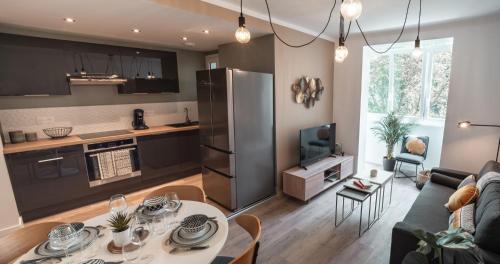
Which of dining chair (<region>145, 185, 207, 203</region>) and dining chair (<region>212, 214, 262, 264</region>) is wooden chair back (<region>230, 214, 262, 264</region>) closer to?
dining chair (<region>212, 214, 262, 264</region>)

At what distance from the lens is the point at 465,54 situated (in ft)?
10.5

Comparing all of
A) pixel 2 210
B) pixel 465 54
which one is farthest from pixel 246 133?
pixel 465 54

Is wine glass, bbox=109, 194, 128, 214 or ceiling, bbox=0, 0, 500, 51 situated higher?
ceiling, bbox=0, 0, 500, 51

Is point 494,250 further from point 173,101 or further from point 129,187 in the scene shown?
point 173,101

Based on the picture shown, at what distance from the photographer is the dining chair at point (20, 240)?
1433 mm

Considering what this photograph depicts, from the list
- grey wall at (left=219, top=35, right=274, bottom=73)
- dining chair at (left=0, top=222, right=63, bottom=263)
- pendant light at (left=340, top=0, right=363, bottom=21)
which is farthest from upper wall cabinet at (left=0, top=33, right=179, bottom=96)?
pendant light at (left=340, top=0, right=363, bottom=21)

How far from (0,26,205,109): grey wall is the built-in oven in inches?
32.6

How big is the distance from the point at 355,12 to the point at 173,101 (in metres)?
3.88

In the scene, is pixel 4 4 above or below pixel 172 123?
above

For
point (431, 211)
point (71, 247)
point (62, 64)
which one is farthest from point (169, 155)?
point (431, 211)

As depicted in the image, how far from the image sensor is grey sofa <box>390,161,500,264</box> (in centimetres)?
151

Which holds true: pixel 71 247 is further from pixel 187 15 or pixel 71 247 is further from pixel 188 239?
pixel 187 15

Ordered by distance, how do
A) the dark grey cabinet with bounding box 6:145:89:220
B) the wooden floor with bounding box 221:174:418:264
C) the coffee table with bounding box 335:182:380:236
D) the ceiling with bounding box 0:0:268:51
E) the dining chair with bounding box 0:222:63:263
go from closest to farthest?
the dining chair with bounding box 0:222:63:263, the ceiling with bounding box 0:0:268:51, the wooden floor with bounding box 221:174:418:264, the coffee table with bounding box 335:182:380:236, the dark grey cabinet with bounding box 6:145:89:220

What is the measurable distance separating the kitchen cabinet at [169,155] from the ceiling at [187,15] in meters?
1.58
